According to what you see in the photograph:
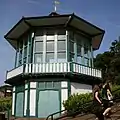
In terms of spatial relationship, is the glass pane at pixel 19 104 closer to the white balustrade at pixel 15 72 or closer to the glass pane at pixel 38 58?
the white balustrade at pixel 15 72

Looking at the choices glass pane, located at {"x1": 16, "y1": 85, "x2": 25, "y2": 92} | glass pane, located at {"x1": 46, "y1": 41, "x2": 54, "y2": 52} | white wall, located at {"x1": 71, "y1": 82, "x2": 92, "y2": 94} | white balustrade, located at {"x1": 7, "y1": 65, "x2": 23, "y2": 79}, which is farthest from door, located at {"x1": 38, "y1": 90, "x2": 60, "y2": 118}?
glass pane, located at {"x1": 46, "y1": 41, "x2": 54, "y2": 52}

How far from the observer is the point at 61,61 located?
20.2m

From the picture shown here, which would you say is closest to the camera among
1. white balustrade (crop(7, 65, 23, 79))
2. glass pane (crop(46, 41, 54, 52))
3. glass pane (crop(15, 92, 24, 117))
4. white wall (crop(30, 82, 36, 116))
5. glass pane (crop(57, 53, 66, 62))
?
white wall (crop(30, 82, 36, 116))

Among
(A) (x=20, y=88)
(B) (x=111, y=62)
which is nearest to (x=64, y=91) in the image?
(A) (x=20, y=88)

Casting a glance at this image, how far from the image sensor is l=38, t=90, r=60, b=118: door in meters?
19.0

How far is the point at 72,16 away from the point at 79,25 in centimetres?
195

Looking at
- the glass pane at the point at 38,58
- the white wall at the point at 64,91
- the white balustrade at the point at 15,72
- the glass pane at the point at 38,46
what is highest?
the glass pane at the point at 38,46

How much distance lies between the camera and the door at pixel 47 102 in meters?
19.0

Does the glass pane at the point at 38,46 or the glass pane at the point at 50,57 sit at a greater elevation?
the glass pane at the point at 38,46

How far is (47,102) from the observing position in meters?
19.2

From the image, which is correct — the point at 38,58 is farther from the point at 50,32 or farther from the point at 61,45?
the point at 50,32

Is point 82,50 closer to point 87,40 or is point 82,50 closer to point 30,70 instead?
point 87,40

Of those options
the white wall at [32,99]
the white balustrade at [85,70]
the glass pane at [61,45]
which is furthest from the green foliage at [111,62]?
the white wall at [32,99]

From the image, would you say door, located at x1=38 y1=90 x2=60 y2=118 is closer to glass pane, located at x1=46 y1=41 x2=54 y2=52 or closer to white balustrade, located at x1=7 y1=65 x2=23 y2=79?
white balustrade, located at x1=7 y1=65 x2=23 y2=79
